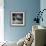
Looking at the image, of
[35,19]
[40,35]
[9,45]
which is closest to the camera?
Answer: [40,35]

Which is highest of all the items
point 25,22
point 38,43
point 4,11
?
point 4,11

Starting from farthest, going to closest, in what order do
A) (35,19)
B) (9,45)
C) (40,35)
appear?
(35,19), (9,45), (40,35)

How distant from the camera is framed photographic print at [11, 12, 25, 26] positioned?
18.0 ft

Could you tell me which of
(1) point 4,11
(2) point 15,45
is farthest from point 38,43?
(1) point 4,11

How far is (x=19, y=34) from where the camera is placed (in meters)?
5.53

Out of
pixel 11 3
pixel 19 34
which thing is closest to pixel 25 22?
pixel 19 34

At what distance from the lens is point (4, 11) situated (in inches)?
217

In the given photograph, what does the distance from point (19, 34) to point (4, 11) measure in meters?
1.11

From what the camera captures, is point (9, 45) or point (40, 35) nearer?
point (40, 35)

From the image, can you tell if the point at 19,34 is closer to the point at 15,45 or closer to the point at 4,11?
the point at 4,11

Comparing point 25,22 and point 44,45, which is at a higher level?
point 25,22

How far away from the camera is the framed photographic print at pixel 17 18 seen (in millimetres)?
5500

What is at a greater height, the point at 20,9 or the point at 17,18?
the point at 20,9

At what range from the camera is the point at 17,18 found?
5.54 meters
